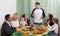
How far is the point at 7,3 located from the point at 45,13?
1335 mm

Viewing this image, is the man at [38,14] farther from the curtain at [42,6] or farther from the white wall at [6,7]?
the white wall at [6,7]

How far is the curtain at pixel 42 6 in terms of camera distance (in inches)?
247

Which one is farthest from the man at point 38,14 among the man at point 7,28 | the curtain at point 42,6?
the man at point 7,28

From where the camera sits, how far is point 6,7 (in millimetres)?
5793

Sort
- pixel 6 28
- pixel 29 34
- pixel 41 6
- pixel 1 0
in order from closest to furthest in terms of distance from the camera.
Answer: pixel 29 34 → pixel 6 28 → pixel 1 0 → pixel 41 6

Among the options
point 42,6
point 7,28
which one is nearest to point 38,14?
point 42,6

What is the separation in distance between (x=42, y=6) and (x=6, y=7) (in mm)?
1237

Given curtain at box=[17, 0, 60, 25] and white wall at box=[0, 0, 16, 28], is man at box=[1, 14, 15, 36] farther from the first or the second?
curtain at box=[17, 0, 60, 25]

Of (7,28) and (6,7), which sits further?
(6,7)

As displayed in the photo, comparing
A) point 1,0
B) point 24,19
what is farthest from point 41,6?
point 1,0

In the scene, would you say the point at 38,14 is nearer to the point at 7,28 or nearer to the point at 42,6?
the point at 42,6

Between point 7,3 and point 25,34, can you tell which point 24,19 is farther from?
point 25,34

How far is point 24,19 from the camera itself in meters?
5.85

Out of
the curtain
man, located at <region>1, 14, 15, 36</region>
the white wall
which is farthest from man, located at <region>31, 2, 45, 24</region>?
man, located at <region>1, 14, 15, 36</region>
